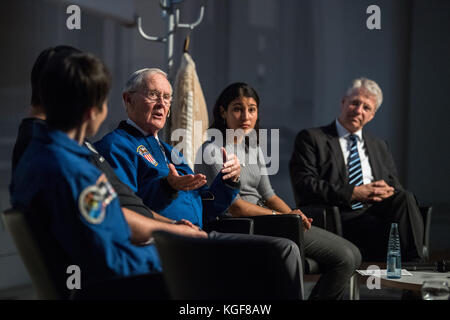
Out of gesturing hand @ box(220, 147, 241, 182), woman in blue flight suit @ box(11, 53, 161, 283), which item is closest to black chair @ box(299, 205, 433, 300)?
gesturing hand @ box(220, 147, 241, 182)

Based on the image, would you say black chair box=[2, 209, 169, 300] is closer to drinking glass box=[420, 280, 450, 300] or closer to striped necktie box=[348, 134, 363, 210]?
drinking glass box=[420, 280, 450, 300]

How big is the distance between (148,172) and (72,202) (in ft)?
3.28

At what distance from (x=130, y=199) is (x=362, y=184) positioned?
2.03m

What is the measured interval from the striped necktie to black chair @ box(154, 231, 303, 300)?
2312 mm

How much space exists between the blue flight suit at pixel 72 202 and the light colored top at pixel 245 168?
1.39m

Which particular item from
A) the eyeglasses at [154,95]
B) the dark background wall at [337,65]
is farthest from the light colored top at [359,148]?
the dark background wall at [337,65]

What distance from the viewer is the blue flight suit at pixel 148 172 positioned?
2.33 meters

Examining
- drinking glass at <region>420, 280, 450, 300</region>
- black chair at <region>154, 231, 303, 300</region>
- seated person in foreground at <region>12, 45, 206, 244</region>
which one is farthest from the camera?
drinking glass at <region>420, 280, 450, 300</region>

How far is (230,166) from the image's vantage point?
100 inches

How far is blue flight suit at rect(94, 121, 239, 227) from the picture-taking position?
7.64ft

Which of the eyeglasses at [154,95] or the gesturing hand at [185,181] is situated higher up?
the eyeglasses at [154,95]

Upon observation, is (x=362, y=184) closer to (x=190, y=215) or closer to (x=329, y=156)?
(x=329, y=156)

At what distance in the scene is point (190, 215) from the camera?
8.03 feet

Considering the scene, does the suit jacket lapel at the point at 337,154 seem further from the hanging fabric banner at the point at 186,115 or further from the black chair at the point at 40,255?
the black chair at the point at 40,255
